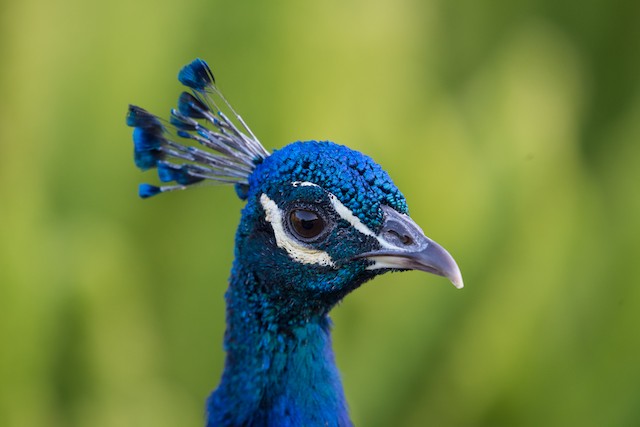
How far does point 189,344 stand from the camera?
1.54 m

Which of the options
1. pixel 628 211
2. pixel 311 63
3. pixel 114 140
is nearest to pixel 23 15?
pixel 114 140

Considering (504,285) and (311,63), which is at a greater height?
(311,63)

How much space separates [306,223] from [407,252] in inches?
4.3

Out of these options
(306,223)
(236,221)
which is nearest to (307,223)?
(306,223)

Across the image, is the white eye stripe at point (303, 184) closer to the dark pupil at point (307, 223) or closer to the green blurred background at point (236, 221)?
the dark pupil at point (307, 223)

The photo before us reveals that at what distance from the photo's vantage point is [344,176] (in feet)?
2.63

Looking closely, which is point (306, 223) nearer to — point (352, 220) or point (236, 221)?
point (352, 220)

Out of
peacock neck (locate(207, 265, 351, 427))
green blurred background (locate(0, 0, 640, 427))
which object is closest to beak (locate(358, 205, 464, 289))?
peacock neck (locate(207, 265, 351, 427))

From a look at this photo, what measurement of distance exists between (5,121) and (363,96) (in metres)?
0.70

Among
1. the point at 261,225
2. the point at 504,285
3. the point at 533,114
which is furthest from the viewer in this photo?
the point at 533,114

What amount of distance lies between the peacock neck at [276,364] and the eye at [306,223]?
0.25ft

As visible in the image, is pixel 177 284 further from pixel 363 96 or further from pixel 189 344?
pixel 363 96

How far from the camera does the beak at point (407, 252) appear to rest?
0.77 metres

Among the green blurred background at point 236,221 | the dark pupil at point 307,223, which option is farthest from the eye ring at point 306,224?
the green blurred background at point 236,221
